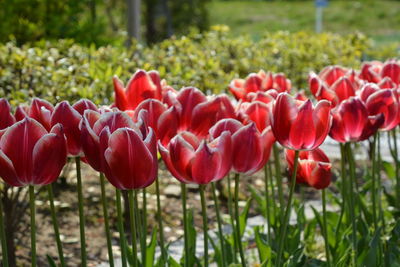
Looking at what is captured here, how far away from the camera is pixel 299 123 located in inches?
80.9

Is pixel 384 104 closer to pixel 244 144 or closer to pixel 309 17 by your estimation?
pixel 244 144

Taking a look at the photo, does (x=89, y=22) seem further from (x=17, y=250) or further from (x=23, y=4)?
(x=17, y=250)

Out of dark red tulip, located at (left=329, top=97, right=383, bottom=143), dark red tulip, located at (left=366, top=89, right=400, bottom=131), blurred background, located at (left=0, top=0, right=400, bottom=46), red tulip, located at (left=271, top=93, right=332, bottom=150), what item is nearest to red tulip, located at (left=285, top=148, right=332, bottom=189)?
dark red tulip, located at (left=329, top=97, right=383, bottom=143)

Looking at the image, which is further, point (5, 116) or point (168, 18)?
point (168, 18)

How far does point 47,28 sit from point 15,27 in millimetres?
321

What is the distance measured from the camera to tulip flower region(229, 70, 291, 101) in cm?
301

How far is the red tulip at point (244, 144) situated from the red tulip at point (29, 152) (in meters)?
0.43

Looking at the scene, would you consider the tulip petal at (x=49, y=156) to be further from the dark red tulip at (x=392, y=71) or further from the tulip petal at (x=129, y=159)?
the dark red tulip at (x=392, y=71)

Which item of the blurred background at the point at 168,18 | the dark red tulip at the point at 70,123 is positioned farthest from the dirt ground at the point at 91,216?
the dark red tulip at the point at 70,123

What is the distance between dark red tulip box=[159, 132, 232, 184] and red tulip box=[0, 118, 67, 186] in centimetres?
30

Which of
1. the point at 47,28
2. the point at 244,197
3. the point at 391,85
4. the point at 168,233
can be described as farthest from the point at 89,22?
the point at 391,85

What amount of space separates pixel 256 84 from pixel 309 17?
2694cm

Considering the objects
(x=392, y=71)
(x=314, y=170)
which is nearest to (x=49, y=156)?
(x=314, y=170)

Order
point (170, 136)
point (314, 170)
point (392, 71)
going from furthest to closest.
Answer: point (392, 71), point (314, 170), point (170, 136)
